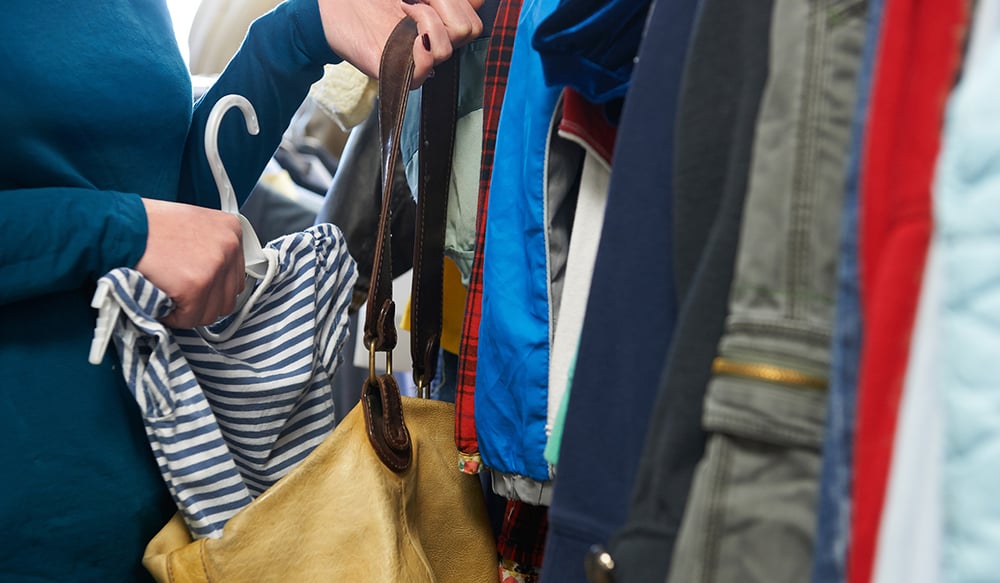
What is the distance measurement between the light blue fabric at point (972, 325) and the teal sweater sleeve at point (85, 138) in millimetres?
543

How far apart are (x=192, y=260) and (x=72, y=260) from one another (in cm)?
8

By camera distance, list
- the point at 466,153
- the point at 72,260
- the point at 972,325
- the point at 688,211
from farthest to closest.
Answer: the point at 466,153, the point at 72,260, the point at 688,211, the point at 972,325

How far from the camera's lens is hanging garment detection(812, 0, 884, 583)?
0.31 meters

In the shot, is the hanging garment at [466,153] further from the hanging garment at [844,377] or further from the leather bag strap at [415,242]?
the hanging garment at [844,377]

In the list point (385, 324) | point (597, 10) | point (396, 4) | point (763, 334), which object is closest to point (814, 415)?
point (763, 334)

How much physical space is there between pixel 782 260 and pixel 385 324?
0.45 metres

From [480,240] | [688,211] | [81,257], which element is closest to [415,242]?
[480,240]

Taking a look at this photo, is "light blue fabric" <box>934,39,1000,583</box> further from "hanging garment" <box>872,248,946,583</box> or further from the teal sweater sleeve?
the teal sweater sleeve

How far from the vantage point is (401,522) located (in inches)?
27.3

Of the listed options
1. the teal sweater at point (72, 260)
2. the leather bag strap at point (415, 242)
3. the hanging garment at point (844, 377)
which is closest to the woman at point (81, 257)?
the teal sweater at point (72, 260)

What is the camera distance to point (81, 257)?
610mm

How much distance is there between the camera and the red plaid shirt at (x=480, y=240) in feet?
2.45

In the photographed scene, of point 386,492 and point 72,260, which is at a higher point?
point 72,260

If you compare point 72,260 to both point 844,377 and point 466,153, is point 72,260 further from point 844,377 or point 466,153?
point 844,377
